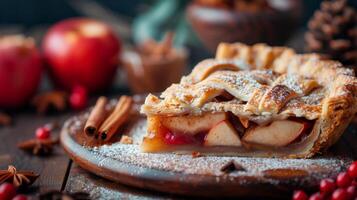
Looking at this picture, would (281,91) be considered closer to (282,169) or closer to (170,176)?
(282,169)

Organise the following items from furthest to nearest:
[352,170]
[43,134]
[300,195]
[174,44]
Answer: [174,44] → [43,134] → [352,170] → [300,195]

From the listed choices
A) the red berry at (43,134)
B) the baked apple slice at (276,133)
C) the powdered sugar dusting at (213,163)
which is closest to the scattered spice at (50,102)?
the red berry at (43,134)

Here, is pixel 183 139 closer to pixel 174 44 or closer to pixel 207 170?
pixel 207 170

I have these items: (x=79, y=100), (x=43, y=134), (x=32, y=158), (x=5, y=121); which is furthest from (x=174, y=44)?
(x=32, y=158)

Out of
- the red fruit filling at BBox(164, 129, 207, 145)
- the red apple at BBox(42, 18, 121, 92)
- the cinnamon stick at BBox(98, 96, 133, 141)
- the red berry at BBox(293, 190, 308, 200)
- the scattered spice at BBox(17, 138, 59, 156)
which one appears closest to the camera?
the red berry at BBox(293, 190, 308, 200)

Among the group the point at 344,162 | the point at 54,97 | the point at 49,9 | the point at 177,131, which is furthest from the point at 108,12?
the point at 344,162

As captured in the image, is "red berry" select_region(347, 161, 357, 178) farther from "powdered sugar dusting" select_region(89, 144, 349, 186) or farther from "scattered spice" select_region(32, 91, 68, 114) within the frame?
"scattered spice" select_region(32, 91, 68, 114)

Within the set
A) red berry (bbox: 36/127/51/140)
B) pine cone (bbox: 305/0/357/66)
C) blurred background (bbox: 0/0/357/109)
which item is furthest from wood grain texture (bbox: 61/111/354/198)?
blurred background (bbox: 0/0/357/109)

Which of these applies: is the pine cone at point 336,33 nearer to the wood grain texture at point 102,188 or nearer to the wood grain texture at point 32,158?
the wood grain texture at point 32,158
